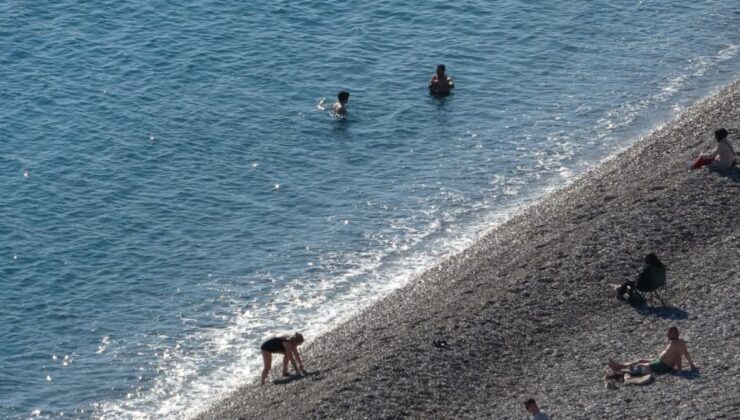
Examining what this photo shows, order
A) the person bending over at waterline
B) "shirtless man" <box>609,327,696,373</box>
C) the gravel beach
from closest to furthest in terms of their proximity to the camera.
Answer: "shirtless man" <box>609,327,696,373</box> < the gravel beach < the person bending over at waterline

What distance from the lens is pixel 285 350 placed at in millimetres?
30219

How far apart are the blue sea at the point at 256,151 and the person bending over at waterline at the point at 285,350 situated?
3.22 ft

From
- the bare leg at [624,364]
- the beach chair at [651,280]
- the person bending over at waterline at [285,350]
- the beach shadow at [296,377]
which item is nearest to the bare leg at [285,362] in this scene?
the person bending over at waterline at [285,350]

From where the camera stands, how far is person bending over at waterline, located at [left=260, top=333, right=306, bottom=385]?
3008 cm

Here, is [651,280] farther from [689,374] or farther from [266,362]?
[266,362]

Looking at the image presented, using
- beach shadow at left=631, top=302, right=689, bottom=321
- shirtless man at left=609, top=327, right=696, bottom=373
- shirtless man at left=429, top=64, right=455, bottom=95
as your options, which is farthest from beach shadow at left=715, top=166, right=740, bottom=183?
shirtless man at left=429, top=64, right=455, bottom=95

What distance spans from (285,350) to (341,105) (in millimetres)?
17756

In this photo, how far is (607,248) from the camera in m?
32.7

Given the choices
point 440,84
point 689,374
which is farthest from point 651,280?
point 440,84

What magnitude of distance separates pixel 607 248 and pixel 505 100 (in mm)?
16020

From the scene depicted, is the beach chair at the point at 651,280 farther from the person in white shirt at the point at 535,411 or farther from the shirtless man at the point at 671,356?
the person in white shirt at the point at 535,411

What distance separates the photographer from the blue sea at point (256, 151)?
114 ft

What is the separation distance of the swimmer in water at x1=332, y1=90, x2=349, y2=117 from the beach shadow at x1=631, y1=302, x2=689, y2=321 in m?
18.7

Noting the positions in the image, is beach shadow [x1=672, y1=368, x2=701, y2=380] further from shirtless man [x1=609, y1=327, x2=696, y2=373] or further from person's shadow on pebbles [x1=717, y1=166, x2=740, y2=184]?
person's shadow on pebbles [x1=717, y1=166, x2=740, y2=184]
